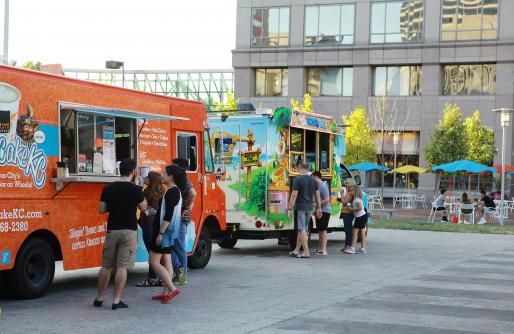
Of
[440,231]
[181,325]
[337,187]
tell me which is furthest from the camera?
[440,231]

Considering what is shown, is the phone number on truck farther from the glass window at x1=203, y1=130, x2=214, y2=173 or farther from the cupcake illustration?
the glass window at x1=203, y1=130, x2=214, y2=173

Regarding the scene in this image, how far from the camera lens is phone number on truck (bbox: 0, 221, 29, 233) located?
9477mm

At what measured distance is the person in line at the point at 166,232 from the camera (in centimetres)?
988

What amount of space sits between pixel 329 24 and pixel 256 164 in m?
36.3

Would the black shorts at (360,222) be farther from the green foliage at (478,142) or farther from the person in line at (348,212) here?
the green foliage at (478,142)

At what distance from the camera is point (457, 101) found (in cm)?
4838

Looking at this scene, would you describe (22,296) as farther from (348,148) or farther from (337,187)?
(348,148)

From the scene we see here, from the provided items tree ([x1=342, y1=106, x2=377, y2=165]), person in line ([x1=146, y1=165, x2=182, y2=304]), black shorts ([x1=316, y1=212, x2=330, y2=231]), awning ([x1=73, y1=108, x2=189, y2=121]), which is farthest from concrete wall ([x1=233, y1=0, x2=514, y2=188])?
person in line ([x1=146, y1=165, x2=182, y2=304])

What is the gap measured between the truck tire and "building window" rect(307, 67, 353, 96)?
137 feet

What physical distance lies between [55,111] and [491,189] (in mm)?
41403

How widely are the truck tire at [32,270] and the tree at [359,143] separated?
36253mm

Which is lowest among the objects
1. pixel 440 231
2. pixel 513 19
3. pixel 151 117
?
pixel 440 231

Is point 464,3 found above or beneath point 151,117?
above

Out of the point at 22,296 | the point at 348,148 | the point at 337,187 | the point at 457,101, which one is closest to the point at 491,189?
the point at 457,101
